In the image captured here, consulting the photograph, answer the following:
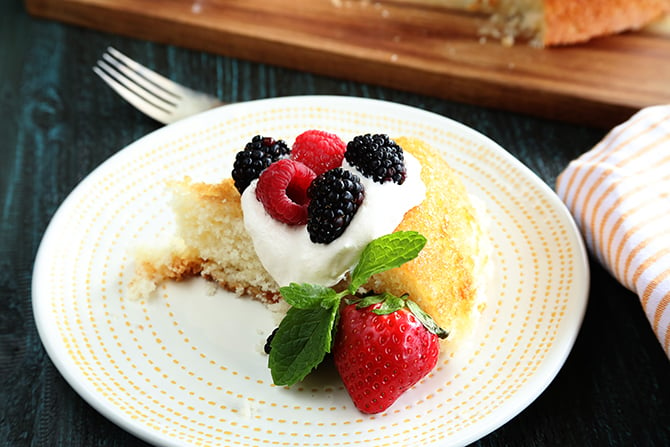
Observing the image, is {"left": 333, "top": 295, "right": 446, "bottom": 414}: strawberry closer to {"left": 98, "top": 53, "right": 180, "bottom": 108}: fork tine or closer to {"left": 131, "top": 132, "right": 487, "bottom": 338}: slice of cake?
{"left": 131, "top": 132, "right": 487, "bottom": 338}: slice of cake

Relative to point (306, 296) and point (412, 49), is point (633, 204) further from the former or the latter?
point (412, 49)

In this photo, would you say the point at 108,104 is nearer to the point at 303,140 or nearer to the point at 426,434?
the point at 303,140

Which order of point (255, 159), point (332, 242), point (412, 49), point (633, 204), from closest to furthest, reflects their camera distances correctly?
point (332, 242) < point (255, 159) < point (633, 204) < point (412, 49)

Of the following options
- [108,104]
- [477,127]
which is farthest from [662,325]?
[108,104]

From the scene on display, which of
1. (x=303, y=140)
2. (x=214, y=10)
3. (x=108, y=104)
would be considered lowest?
(x=108, y=104)

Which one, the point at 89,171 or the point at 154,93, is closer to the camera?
the point at 89,171

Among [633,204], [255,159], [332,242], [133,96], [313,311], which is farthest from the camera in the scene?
[133,96]

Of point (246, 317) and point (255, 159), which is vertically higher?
point (255, 159)

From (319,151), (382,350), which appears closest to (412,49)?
(319,151)
